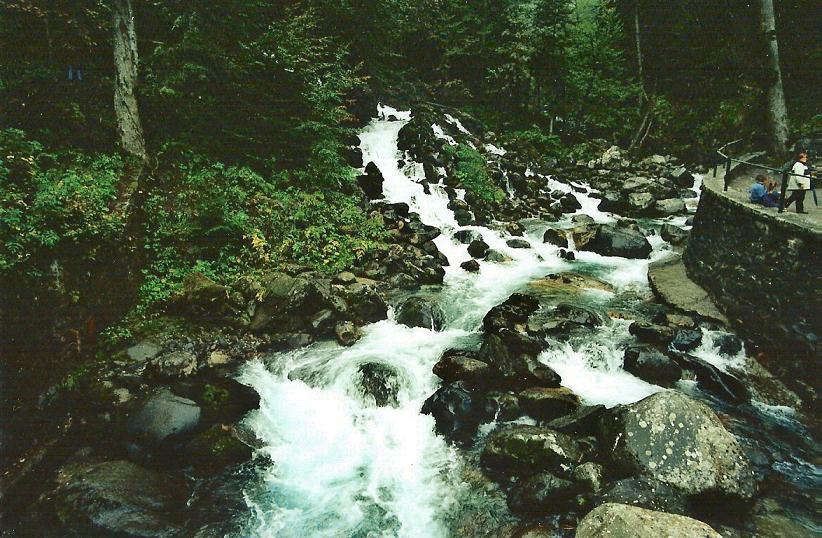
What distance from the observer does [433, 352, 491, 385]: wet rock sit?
8.80 m

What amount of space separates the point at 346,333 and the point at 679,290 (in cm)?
917

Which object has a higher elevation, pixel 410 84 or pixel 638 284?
pixel 410 84

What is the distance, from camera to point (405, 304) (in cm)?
1160

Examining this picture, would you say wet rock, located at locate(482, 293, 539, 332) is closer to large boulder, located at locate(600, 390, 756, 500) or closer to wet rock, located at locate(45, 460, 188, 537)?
large boulder, located at locate(600, 390, 756, 500)

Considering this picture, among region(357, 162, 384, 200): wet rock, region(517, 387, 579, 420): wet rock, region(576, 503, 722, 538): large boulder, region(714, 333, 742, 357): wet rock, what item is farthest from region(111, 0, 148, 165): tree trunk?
region(714, 333, 742, 357): wet rock

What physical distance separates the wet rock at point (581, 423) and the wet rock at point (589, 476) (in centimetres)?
89

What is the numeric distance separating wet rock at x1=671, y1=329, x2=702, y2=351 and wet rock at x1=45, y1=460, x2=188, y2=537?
9.90m

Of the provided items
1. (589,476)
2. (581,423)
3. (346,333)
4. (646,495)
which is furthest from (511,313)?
(646,495)

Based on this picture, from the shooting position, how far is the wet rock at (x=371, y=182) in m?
18.4

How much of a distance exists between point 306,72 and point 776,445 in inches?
637

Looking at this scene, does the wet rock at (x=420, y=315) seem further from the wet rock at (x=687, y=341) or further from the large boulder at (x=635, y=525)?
the large boulder at (x=635, y=525)

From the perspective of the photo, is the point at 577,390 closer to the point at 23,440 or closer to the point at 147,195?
the point at 23,440

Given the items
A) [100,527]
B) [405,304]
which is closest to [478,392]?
[405,304]

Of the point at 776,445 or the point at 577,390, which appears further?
the point at 577,390
